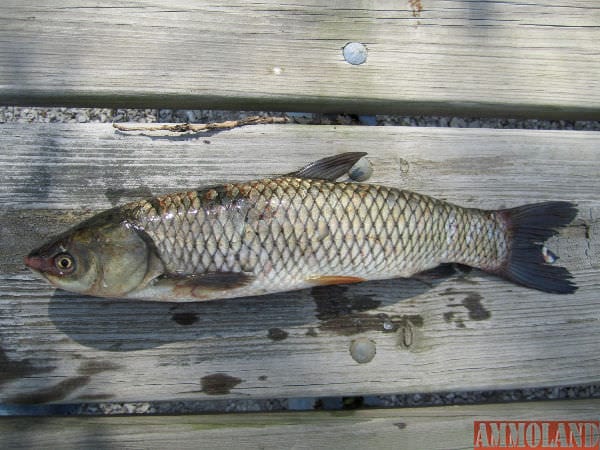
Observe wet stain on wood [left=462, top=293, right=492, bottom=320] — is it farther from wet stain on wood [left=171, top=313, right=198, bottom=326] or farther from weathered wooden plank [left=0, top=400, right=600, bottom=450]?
wet stain on wood [left=171, top=313, right=198, bottom=326]

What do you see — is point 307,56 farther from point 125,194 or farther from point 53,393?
point 53,393

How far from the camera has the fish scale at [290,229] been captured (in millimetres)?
2055

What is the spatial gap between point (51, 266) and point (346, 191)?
136 cm

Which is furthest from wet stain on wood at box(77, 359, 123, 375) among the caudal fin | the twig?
the caudal fin

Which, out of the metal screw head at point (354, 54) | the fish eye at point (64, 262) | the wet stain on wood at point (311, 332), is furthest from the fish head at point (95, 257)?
the metal screw head at point (354, 54)

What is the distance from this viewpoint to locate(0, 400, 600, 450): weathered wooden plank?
2.23m

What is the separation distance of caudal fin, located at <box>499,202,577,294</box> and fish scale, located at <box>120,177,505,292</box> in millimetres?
457

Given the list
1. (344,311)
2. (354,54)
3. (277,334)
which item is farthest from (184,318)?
(354,54)

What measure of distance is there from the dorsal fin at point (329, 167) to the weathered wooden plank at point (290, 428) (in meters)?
1.23

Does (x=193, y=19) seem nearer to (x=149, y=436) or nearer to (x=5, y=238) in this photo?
(x=5, y=238)

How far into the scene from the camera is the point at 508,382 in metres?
2.43

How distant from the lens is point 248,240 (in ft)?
6.76

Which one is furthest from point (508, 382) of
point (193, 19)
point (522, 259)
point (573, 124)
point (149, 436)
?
point (193, 19)

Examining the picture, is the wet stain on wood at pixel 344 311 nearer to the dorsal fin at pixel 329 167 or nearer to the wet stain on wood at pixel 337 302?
the wet stain on wood at pixel 337 302
